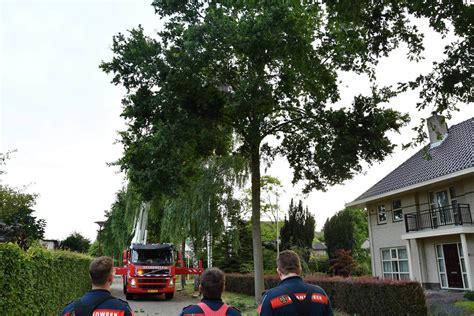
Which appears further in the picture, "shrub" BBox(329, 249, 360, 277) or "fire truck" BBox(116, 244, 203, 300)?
"shrub" BBox(329, 249, 360, 277)

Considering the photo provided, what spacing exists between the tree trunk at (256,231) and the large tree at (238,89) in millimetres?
48

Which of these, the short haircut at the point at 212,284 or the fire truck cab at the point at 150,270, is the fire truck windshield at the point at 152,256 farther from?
the short haircut at the point at 212,284

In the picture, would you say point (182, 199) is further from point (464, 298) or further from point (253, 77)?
point (464, 298)

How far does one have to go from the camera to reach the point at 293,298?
4062 mm

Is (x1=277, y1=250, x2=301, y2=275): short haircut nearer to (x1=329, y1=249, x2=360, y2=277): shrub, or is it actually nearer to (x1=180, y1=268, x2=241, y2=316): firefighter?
(x1=180, y1=268, x2=241, y2=316): firefighter

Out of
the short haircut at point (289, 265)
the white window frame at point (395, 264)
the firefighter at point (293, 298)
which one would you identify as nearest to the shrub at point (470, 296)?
the white window frame at point (395, 264)

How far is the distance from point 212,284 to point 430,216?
22.5 meters

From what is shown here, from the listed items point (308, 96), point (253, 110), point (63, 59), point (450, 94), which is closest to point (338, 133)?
point (308, 96)

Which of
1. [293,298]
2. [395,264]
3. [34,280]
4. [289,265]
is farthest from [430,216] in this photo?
[293,298]

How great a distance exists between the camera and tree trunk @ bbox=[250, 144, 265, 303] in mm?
17797

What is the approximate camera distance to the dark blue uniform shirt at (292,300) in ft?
13.2

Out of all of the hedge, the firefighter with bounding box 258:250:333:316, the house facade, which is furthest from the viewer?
the house facade

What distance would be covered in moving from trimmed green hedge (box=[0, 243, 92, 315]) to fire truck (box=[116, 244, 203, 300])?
7408mm

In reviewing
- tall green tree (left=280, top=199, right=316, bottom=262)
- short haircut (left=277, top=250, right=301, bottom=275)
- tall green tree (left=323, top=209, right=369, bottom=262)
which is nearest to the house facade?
tall green tree (left=280, top=199, right=316, bottom=262)
